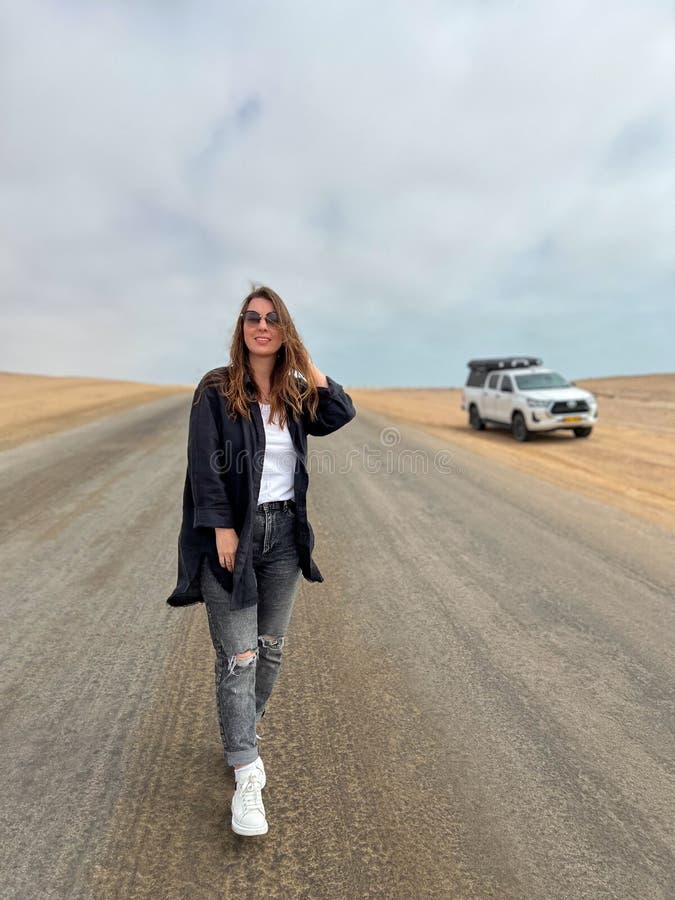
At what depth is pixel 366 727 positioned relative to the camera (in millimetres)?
3520

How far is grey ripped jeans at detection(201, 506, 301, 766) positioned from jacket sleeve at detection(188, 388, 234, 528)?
0.17m

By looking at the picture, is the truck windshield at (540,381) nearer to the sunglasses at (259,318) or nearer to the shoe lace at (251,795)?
the sunglasses at (259,318)

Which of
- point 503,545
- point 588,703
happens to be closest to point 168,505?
point 503,545

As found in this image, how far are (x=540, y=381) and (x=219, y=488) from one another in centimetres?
1768

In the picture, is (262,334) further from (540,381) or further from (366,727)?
(540,381)

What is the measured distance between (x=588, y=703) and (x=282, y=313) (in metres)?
2.87

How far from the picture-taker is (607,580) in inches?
243

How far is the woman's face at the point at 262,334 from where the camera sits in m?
2.74

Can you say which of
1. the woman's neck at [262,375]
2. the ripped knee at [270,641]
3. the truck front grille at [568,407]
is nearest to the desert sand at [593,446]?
the truck front grille at [568,407]

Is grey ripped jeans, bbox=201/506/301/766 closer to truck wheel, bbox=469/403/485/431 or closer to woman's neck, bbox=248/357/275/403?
woman's neck, bbox=248/357/275/403

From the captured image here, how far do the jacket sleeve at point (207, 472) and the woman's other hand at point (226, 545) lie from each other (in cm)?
4

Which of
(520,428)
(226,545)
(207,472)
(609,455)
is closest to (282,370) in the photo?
(207,472)

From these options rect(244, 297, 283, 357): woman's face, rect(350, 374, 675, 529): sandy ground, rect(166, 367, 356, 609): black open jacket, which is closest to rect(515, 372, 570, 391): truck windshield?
rect(350, 374, 675, 529): sandy ground

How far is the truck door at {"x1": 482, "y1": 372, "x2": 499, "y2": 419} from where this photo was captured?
2002 cm
